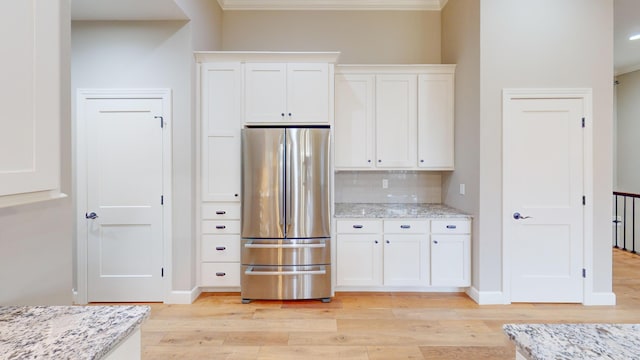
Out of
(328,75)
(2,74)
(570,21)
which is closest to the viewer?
(2,74)

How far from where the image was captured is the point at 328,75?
3520 mm

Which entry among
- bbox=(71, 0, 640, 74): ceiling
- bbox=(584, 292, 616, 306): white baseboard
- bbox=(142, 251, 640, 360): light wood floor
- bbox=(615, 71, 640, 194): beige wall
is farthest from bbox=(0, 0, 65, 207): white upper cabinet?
bbox=(615, 71, 640, 194): beige wall

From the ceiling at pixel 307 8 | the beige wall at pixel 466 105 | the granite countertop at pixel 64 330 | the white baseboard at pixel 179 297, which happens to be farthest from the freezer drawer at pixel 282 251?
the ceiling at pixel 307 8

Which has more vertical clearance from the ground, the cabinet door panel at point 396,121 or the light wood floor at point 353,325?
the cabinet door panel at point 396,121

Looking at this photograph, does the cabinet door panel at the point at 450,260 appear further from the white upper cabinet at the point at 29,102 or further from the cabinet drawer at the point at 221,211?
the white upper cabinet at the point at 29,102

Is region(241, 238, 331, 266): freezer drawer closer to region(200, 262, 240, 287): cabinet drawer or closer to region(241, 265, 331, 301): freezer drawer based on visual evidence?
region(241, 265, 331, 301): freezer drawer

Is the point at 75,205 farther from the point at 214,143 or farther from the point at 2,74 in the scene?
the point at 2,74

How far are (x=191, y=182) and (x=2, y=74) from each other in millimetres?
2578

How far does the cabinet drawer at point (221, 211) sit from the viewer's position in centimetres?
354

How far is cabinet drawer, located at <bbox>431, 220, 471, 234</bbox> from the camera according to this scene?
3.51 meters

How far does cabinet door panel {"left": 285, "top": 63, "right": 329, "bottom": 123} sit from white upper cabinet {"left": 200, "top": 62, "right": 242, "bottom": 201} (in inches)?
21.7

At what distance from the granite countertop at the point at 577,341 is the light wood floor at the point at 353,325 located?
1656 millimetres

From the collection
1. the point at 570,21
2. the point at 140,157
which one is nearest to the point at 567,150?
the point at 570,21

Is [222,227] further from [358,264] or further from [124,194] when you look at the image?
[358,264]
